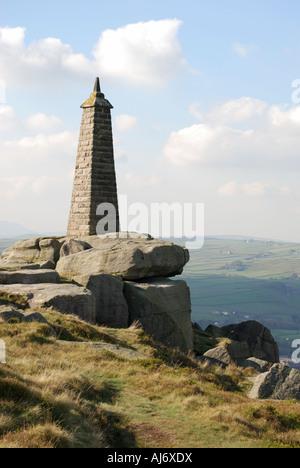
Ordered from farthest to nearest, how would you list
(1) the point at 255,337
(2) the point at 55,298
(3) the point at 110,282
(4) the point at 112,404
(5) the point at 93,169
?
(1) the point at 255,337, (5) the point at 93,169, (3) the point at 110,282, (2) the point at 55,298, (4) the point at 112,404

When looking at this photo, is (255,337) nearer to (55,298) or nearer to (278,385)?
(55,298)

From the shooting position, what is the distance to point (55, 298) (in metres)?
19.5

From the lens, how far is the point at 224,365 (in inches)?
868

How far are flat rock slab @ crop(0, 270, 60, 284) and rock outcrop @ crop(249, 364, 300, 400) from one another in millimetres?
10827

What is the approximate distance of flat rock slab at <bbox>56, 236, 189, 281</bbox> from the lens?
1005 inches

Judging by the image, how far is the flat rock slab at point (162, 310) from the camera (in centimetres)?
2352

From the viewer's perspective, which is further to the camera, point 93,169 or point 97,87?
point 97,87

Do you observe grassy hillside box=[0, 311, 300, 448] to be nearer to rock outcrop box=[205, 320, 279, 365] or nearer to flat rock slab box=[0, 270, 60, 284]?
flat rock slab box=[0, 270, 60, 284]

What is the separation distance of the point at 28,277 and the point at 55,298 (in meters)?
3.44

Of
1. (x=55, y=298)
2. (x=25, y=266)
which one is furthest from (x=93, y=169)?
(x=55, y=298)

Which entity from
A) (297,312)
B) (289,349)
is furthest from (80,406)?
(297,312)

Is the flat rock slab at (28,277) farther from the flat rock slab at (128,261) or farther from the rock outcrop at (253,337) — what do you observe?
the rock outcrop at (253,337)

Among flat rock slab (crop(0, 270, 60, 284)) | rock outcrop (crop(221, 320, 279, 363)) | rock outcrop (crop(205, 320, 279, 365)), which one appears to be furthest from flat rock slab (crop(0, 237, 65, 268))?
rock outcrop (crop(221, 320, 279, 363))

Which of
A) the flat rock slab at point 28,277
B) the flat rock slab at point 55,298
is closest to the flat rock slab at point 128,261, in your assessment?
the flat rock slab at point 28,277
